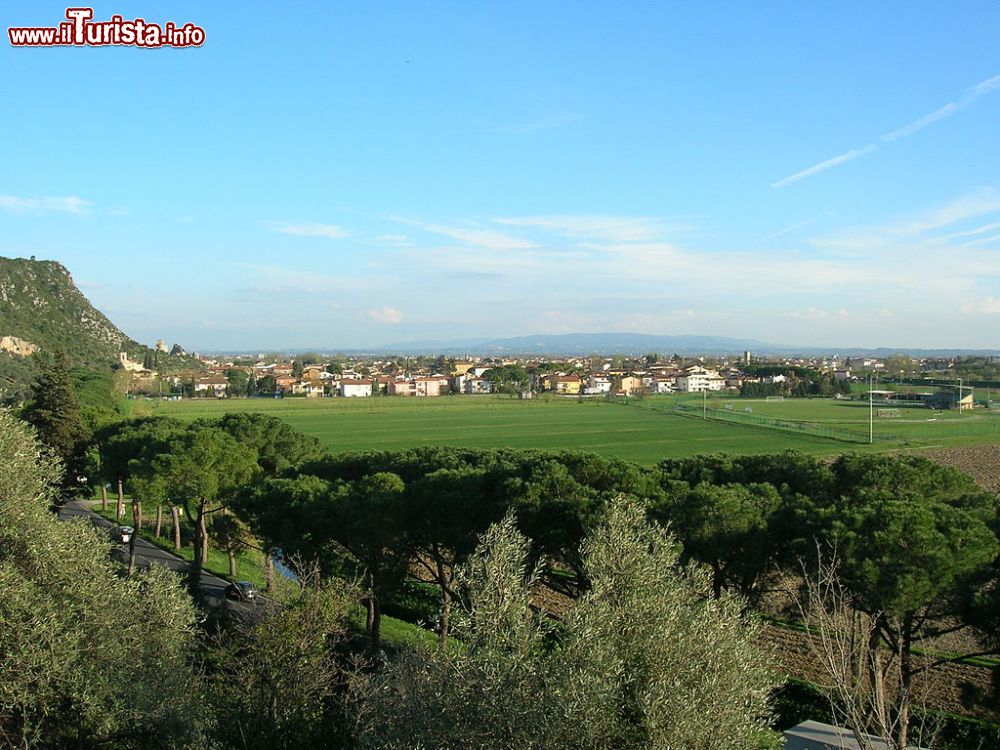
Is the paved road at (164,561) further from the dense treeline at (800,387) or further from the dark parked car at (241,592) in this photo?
the dense treeline at (800,387)

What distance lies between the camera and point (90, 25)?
56.9ft

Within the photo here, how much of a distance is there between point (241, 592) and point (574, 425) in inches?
2077

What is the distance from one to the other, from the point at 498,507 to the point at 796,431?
2043 inches

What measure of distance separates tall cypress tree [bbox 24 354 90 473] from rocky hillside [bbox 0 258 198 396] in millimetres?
54173

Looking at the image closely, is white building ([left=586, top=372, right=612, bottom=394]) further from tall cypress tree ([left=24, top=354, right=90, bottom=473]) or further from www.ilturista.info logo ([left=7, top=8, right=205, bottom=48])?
www.ilturista.info logo ([left=7, top=8, right=205, bottom=48])

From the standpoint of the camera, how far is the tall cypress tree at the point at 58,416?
31.4 meters

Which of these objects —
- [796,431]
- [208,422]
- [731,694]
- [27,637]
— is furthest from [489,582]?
[796,431]

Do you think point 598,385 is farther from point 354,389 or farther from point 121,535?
point 121,535

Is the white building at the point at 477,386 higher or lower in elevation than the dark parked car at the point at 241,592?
higher

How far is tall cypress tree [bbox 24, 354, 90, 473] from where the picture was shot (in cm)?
3144

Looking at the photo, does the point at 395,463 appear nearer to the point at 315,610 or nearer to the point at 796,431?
the point at 315,610

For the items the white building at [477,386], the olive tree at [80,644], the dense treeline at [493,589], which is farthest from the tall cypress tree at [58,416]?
the white building at [477,386]

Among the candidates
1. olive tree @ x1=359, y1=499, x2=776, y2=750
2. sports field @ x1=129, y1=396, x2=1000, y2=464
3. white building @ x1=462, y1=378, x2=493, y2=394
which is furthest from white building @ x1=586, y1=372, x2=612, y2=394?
olive tree @ x1=359, y1=499, x2=776, y2=750

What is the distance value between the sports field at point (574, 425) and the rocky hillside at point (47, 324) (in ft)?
69.7
